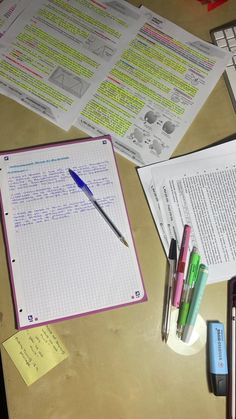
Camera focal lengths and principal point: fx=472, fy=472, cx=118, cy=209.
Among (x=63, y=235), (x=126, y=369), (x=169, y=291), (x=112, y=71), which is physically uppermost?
(x=112, y=71)

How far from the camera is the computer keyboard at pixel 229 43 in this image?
88 cm

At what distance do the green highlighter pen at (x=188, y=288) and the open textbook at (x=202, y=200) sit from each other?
0.02 metres

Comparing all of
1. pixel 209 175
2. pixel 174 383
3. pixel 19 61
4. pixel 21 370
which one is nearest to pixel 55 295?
pixel 21 370

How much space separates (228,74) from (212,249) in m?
0.34

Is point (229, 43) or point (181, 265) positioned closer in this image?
point (181, 265)

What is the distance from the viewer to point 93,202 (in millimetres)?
801

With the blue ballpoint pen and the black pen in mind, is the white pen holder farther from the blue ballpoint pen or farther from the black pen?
the blue ballpoint pen

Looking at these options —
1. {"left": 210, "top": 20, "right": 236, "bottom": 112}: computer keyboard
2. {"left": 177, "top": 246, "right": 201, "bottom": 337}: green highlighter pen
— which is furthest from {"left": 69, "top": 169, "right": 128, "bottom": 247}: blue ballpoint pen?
{"left": 210, "top": 20, "right": 236, "bottom": 112}: computer keyboard

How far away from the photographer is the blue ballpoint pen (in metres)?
0.79

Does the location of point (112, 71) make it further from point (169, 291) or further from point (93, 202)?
point (169, 291)

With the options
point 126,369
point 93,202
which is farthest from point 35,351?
point 93,202

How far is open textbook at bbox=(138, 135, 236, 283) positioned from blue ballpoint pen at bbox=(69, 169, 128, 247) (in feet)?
0.22

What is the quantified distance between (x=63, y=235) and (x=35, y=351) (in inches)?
7.4

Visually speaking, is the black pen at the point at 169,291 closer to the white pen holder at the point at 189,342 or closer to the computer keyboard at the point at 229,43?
the white pen holder at the point at 189,342
